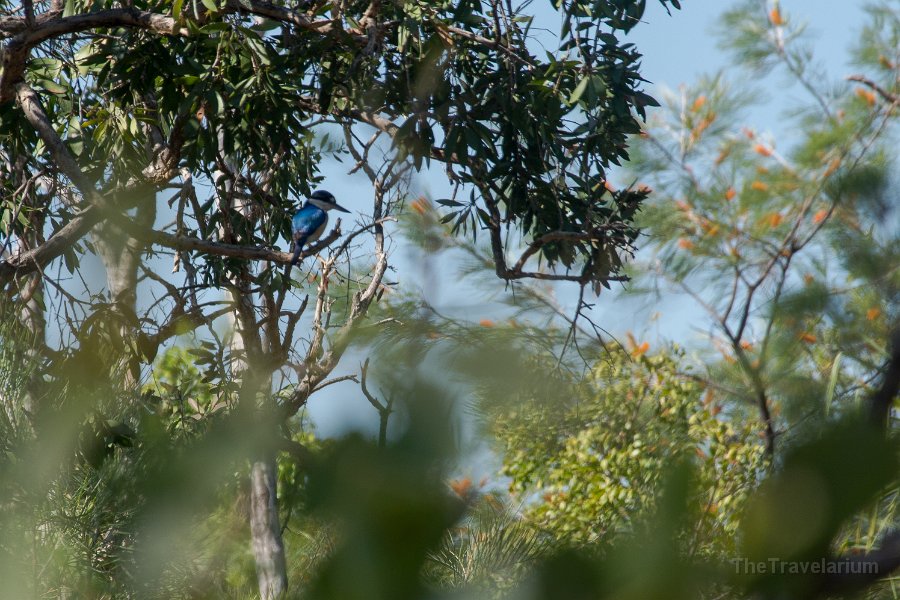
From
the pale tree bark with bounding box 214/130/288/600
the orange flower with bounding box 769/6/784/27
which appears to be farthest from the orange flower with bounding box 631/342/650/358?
the pale tree bark with bounding box 214/130/288/600

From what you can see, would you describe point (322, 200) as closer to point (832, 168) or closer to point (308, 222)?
point (308, 222)

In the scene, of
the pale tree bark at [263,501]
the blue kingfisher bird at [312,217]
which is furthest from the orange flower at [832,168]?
the blue kingfisher bird at [312,217]

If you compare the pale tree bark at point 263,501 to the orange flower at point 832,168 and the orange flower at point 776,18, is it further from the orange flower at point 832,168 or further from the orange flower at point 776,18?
the orange flower at point 776,18

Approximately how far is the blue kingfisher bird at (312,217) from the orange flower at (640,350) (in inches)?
67.7

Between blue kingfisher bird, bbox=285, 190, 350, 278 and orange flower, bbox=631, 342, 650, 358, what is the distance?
172 centimetres

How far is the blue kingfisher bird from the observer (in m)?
4.12

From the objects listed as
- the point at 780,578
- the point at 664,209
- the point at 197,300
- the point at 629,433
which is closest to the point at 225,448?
the point at 780,578

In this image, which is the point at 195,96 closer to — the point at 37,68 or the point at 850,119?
the point at 37,68

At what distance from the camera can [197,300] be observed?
3.94 meters

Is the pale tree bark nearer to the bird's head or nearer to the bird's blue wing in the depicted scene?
the bird's blue wing

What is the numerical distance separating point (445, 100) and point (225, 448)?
294 centimetres

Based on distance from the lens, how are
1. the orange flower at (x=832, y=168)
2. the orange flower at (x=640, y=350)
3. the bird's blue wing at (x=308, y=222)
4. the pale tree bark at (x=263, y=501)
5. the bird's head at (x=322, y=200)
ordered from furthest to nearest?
1. the orange flower at (x=640, y=350)
2. the bird's head at (x=322, y=200)
3. the bird's blue wing at (x=308, y=222)
4. the orange flower at (x=832, y=168)
5. the pale tree bark at (x=263, y=501)

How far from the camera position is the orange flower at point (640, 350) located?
511 centimetres

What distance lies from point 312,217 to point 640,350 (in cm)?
198
